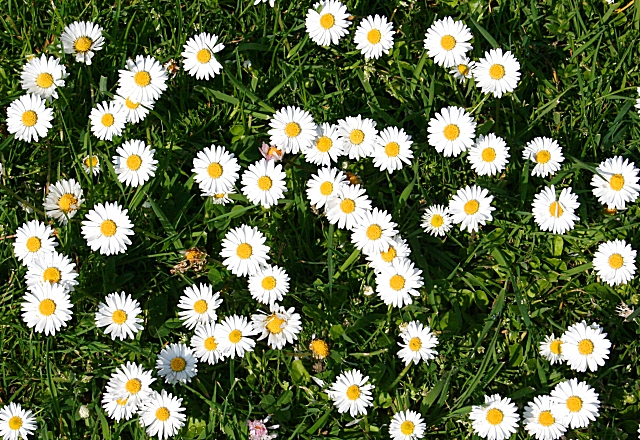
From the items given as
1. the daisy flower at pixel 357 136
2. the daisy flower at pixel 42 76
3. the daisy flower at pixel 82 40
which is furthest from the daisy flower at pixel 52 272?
the daisy flower at pixel 357 136

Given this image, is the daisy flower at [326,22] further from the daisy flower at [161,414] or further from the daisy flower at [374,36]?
the daisy flower at [161,414]

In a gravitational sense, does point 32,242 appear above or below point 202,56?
below

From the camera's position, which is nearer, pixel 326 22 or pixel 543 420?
pixel 543 420

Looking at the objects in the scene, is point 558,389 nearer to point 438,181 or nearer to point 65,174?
point 438,181

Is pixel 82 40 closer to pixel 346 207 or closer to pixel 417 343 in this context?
pixel 346 207

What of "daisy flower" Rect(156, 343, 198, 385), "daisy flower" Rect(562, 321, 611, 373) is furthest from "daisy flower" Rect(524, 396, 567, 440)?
"daisy flower" Rect(156, 343, 198, 385)

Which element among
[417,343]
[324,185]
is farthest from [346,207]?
[417,343]

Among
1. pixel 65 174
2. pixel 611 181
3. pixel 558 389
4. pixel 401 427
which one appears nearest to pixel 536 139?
pixel 611 181
